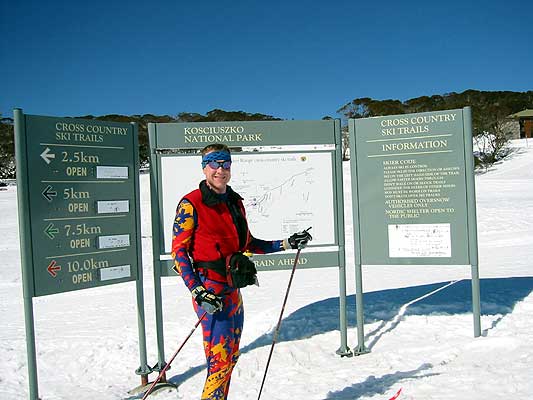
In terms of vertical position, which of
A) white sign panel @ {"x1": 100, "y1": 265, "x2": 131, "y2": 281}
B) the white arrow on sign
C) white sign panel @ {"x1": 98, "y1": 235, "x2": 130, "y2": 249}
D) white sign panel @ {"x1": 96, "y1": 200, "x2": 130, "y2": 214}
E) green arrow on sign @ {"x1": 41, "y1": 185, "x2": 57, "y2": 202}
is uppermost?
the white arrow on sign

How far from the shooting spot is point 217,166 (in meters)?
3.07

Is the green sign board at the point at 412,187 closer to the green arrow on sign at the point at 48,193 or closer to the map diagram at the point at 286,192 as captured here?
the map diagram at the point at 286,192

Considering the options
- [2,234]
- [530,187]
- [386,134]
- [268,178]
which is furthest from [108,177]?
[530,187]

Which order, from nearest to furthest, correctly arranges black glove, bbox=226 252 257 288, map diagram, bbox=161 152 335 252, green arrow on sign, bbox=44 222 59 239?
1. black glove, bbox=226 252 257 288
2. green arrow on sign, bbox=44 222 59 239
3. map diagram, bbox=161 152 335 252

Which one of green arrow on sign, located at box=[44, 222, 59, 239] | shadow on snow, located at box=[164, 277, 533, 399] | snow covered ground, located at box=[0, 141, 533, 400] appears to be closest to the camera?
green arrow on sign, located at box=[44, 222, 59, 239]

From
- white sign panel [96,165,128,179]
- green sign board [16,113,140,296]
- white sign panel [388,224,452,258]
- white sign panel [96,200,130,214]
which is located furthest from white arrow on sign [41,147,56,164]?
white sign panel [388,224,452,258]

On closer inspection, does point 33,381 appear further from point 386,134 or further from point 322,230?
point 386,134

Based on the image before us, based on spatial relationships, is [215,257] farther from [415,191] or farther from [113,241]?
[415,191]

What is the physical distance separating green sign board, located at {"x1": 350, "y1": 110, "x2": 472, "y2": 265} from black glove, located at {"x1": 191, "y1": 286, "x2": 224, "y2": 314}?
9.62ft

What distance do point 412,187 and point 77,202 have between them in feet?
10.8

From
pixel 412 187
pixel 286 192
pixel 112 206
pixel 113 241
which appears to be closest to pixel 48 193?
pixel 112 206

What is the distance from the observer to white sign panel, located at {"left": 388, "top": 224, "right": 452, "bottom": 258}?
17.0 ft

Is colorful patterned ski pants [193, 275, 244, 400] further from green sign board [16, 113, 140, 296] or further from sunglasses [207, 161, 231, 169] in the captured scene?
green sign board [16, 113, 140, 296]

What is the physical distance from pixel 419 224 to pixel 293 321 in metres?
1.97
